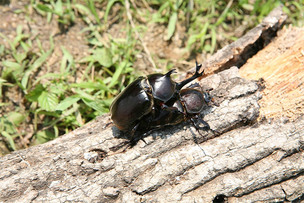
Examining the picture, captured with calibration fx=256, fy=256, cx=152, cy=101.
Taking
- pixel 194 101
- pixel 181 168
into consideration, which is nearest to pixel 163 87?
pixel 194 101

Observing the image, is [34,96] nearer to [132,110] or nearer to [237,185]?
[132,110]

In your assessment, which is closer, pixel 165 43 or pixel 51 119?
pixel 51 119

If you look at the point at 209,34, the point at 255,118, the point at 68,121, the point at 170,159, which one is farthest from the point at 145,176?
the point at 209,34

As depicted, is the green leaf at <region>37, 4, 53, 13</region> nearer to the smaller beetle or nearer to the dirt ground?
the dirt ground

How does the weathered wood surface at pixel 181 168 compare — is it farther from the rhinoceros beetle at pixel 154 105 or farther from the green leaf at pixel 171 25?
the green leaf at pixel 171 25

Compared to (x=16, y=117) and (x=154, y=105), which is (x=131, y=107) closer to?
(x=154, y=105)

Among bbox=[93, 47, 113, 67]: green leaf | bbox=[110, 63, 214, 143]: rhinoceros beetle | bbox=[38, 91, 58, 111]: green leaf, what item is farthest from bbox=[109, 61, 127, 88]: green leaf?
bbox=[110, 63, 214, 143]: rhinoceros beetle

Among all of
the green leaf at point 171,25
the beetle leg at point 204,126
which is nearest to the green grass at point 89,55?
the green leaf at point 171,25
